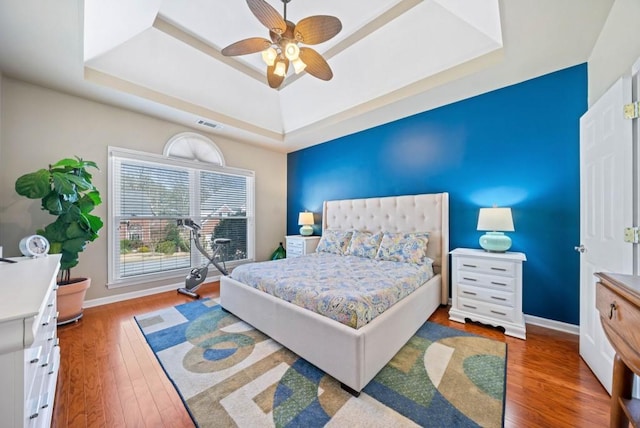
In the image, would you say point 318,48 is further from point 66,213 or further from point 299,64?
point 66,213

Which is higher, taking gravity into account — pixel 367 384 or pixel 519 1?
pixel 519 1

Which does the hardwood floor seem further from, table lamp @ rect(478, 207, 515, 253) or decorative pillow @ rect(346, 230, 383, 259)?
decorative pillow @ rect(346, 230, 383, 259)

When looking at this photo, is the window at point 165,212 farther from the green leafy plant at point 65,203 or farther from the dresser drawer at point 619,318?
the dresser drawer at point 619,318

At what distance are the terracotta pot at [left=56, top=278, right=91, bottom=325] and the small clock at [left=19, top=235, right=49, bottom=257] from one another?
0.73 m

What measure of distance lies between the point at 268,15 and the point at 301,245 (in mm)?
3468

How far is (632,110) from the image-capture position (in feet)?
4.58

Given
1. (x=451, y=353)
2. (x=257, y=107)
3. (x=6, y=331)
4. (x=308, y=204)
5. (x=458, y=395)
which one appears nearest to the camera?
(x=6, y=331)

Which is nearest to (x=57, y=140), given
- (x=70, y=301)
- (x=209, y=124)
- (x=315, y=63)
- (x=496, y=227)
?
(x=209, y=124)

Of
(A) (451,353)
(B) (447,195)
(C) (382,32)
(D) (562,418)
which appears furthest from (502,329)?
(C) (382,32)

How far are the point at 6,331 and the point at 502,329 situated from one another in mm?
3453

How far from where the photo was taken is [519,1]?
1.79 meters

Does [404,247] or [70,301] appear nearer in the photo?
[70,301]

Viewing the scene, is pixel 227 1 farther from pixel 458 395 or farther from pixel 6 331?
pixel 458 395

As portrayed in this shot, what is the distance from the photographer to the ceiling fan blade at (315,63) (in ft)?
6.91
